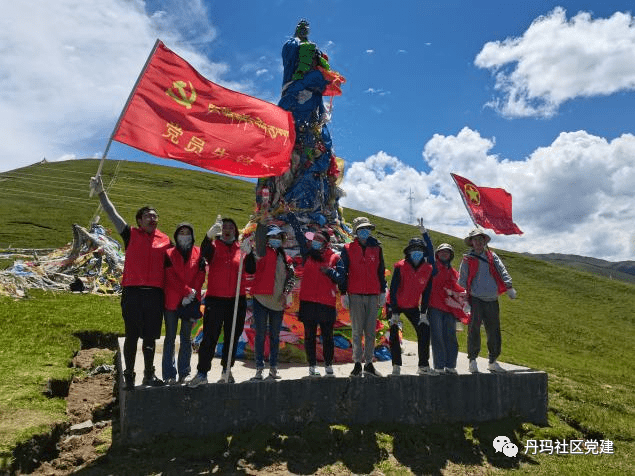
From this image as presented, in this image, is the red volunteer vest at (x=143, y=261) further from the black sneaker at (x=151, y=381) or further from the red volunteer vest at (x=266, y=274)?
the red volunteer vest at (x=266, y=274)

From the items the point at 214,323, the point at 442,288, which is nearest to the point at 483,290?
the point at 442,288

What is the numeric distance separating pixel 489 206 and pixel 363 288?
358cm

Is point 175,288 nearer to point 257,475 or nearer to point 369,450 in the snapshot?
point 257,475

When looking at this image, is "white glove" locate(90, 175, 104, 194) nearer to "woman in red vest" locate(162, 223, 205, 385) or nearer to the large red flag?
"woman in red vest" locate(162, 223, 205, 385)

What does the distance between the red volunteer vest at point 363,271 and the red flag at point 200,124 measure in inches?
76.0

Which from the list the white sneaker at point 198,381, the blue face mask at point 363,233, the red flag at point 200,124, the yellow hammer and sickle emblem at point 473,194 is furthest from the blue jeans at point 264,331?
Result: the yellow hammer and sickle emblem at point 473,194

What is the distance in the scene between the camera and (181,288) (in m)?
6.64

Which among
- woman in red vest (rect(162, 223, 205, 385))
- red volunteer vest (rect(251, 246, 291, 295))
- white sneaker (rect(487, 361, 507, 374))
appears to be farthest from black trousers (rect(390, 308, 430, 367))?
woman in red vest (rect(162, 223, 205, 385))

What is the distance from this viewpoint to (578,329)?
29.0 meters

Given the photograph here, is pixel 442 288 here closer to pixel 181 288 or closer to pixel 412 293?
pixel 412 293

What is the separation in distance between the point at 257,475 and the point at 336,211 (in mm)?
6176

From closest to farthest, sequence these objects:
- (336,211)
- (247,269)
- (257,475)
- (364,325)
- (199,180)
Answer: (257,475) < (247,269) < (364,325) < (336,211) < (199,180)

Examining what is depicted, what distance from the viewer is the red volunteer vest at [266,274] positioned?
7.23m

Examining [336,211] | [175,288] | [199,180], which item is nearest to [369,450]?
[175,288]
